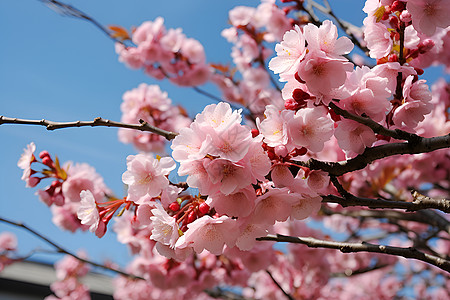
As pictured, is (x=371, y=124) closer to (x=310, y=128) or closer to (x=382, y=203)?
(x=310, y=128)

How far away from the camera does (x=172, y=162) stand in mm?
1024

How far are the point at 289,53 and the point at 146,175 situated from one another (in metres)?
0.51

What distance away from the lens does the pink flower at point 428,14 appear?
96 centimetres

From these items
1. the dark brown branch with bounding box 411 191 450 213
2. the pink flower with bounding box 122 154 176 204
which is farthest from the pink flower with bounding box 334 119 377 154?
the pink flower with bounding box 122 154 176 204

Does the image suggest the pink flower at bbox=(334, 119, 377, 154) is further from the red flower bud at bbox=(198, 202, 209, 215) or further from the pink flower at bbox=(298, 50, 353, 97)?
the red flower bud at bbox=(198, 202, 209, 215)

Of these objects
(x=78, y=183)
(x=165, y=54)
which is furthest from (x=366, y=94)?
(x=165, y=54)

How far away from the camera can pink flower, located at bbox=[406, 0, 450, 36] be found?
96cm

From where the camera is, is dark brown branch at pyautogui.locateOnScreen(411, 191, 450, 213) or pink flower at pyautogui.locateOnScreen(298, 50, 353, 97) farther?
dark brown branch at pyautogui.locateOnScreen(411, 191, 450, 213)

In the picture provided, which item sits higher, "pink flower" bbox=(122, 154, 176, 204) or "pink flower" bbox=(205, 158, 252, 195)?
"pink flower" bbox=(122, 154, 176, 204)

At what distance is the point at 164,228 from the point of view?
0.95m

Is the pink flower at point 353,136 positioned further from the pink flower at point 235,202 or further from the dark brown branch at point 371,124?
the pink flower at point 235,202

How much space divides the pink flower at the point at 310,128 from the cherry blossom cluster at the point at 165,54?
250cm

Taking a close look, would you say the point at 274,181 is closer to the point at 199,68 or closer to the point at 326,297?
the point at 199,68

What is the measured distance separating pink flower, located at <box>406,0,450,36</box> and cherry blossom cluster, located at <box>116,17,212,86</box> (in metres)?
2.49
